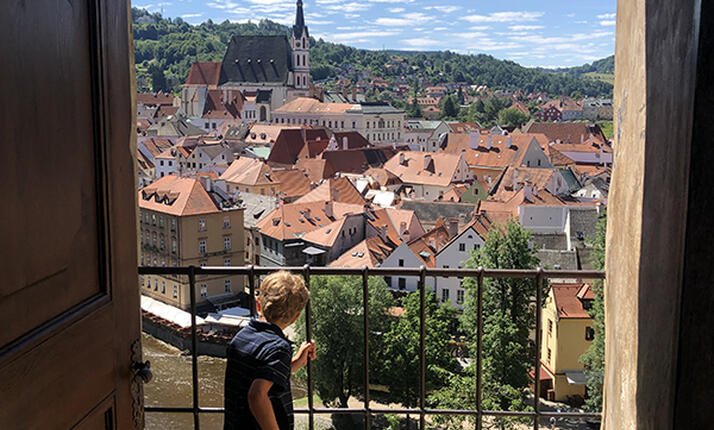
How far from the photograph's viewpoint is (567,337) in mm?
18312

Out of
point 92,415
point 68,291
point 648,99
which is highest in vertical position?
point 648,99

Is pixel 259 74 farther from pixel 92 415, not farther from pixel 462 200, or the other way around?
pixel 92 415

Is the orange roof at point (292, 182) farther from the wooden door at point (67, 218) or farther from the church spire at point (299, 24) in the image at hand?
the church spire at point (299, 24)

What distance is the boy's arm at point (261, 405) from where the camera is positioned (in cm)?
158

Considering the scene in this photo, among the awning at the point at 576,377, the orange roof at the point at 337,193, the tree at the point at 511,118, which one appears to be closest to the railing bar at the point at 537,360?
the awning at the point at 576,377

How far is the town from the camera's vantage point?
23.5 metres

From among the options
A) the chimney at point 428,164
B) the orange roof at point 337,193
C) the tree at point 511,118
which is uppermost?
the tree at point 511,118

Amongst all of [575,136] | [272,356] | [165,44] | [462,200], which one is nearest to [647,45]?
[272,356]

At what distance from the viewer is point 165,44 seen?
112 m

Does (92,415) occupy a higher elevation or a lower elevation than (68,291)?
lower

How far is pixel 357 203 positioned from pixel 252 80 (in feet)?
170

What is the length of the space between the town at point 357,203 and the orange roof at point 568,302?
0.04 meters

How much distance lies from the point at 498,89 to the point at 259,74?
63405 millimetres

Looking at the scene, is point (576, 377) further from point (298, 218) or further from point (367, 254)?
point (298, 218)
